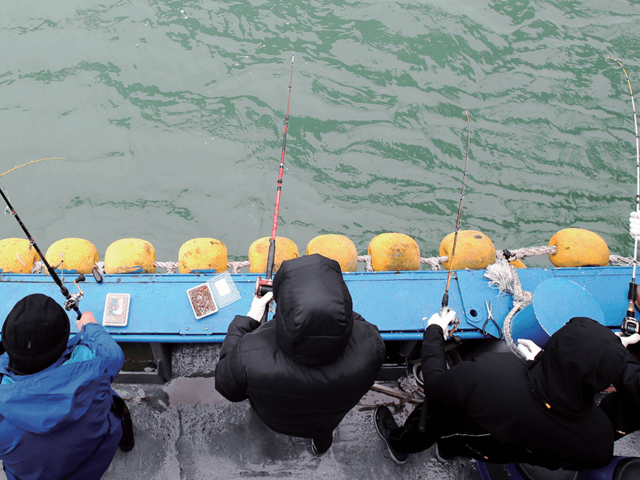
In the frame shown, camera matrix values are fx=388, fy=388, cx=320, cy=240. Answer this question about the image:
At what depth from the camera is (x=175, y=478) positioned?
8.36 ft

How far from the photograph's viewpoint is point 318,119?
5219 millimetres

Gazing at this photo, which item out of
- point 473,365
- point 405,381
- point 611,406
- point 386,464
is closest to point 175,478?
point 386,464

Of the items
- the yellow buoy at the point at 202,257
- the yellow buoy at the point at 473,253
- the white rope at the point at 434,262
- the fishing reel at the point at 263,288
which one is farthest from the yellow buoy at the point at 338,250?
the fishing reel at the point at 263,288

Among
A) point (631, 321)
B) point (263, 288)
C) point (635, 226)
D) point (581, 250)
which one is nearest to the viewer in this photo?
point (263, 288)

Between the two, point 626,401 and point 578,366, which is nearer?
point 578,366

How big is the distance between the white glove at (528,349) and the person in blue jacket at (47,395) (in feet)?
7.54

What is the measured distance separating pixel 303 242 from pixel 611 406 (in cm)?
324

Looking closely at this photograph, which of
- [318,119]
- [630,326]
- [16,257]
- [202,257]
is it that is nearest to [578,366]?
[630,326]

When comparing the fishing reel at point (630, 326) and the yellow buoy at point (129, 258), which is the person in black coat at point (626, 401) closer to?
the fishing reel at point (630, 326)

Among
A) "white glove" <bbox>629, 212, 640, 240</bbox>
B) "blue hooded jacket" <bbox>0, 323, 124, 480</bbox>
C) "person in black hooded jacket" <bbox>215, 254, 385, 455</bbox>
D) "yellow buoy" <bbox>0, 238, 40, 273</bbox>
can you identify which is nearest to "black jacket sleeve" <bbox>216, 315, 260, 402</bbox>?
"person in black hooded jacket" <bbox>215, 254, 385, 455</bbox>

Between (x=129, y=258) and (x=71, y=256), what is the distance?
0.50m

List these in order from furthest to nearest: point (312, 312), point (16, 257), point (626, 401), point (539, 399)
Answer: point (16, 257), point (626, 401), point (539, 399), point (312, 312)

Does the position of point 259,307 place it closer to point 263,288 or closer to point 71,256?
point 263,288

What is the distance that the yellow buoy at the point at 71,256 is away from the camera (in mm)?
3203
